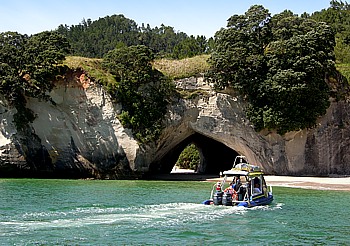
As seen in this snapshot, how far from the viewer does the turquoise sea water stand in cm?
1608

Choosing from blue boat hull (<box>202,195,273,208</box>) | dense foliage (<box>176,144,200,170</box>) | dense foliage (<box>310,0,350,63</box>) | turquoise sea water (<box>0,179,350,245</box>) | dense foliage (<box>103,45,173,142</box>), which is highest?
dense foliage (<box>310,0,350,63</box>)

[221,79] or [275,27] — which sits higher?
[275,27]

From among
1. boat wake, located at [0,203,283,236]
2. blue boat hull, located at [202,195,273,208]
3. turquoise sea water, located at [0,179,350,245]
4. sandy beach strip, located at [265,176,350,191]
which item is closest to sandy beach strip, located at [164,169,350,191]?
sandy beach strip, located at [265,176,350,191]

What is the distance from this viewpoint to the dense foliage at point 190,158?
252ft

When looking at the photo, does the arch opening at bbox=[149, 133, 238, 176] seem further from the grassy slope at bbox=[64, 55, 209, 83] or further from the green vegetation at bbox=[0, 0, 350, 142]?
the green vegetation at bbox=[0, 0, 350, 142]

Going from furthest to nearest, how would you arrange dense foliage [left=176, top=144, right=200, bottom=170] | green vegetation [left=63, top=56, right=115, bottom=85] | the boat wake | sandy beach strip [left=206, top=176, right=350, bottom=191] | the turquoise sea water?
dense foliage [left=176, top=144, right=200, bottom=170] → green vegetation [left=63, top=56, right=115, bottom=85] → sandy beach strip [left=206, top=176, right=350, bottom=191] → the boat wake → the turquoise sea water

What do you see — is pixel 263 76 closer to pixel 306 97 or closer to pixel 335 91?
pixel 306 97

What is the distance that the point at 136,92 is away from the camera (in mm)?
44844

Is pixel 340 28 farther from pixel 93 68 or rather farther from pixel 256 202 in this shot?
pixel 256 202

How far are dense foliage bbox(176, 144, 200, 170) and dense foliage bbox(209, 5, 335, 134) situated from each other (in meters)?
32.9

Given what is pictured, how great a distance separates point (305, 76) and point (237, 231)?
2699cm

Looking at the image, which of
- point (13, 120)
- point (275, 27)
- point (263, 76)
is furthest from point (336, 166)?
point (13, 120)

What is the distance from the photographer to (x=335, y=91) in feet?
151

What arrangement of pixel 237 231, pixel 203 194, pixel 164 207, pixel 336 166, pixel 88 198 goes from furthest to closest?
pixel 336 166, pixel 203 194, pixel 88 198, pixel 164 207, pixel 237 231
